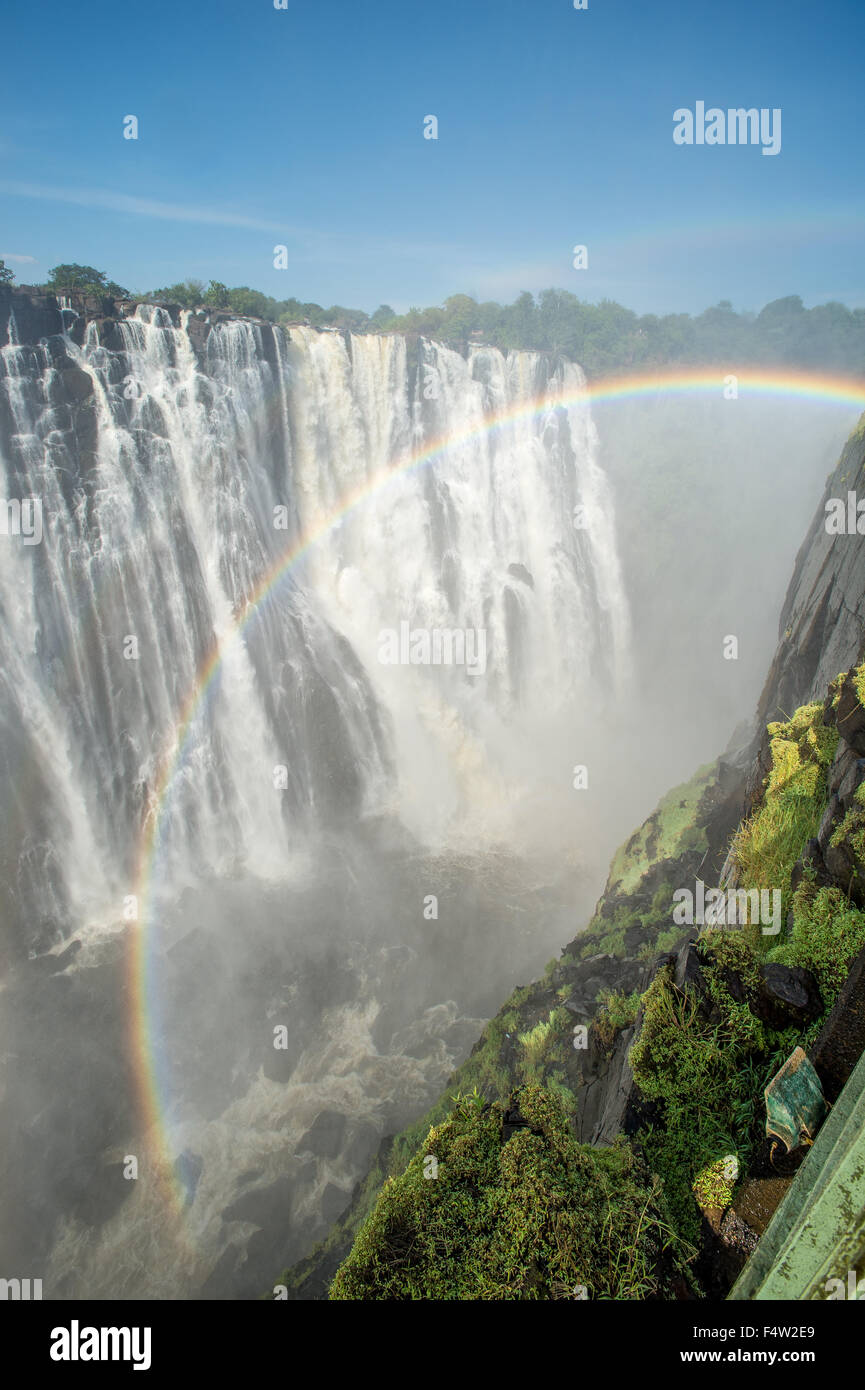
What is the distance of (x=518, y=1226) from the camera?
14.1ft

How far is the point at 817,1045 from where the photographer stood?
433cm

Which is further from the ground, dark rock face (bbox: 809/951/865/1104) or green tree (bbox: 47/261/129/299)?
green tree (bbox: 47/261/129/299)

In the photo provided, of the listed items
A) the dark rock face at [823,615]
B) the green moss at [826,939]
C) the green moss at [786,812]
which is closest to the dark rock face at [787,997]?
the green moss at [826,939]

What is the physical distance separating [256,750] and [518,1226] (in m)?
20.3

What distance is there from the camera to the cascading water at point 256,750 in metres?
14.1

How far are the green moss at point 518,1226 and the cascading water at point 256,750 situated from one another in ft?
34.3

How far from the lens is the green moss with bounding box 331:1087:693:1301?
4.02m

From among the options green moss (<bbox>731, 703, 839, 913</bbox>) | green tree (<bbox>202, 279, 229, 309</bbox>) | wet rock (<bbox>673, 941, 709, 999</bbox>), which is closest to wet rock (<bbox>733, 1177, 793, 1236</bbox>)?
wet rock (<bbox>673, 941, 709, 999</bbox>)

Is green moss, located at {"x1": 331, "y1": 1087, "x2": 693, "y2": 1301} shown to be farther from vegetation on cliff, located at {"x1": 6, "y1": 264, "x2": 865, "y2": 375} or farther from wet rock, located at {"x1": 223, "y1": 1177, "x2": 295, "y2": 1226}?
vegetation on cliff, located at {"x1": 6, "y1": 264, "x2": 865, "y2": 375}

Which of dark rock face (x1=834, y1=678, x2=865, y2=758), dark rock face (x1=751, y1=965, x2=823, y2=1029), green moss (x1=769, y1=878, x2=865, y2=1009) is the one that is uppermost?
dark rock face (x1=834, y1=678, x2=865, y2=758)

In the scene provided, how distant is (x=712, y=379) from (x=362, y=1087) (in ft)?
163

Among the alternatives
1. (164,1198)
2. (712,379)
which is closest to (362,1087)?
(164,1198)

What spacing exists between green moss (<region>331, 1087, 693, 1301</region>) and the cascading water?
10457mm
